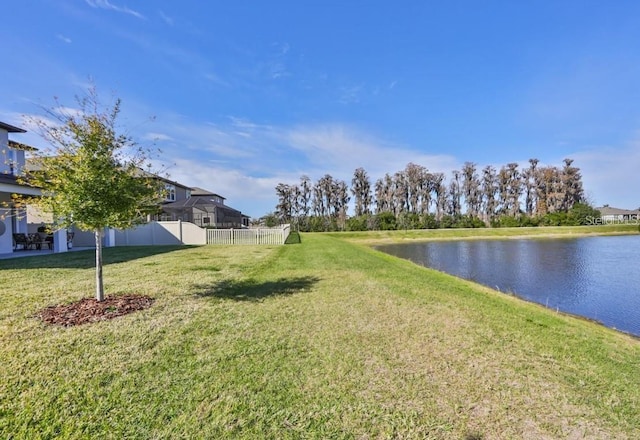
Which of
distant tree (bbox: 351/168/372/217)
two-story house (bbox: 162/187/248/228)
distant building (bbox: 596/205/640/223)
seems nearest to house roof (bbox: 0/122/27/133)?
two-story house (bbox: 162/187/248/228)

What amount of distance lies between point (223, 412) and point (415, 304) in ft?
14.4

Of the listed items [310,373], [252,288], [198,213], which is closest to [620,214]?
[198,213]

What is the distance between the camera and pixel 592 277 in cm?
1370

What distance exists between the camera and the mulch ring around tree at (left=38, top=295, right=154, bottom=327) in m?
4.84

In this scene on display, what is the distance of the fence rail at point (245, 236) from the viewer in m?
19.8

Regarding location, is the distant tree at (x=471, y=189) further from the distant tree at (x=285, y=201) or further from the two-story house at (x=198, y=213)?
the two-story house at (x=198, y=213)

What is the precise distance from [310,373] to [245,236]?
1713 cm

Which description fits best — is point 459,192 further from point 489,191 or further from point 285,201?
point 285,201

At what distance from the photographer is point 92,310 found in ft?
17.2

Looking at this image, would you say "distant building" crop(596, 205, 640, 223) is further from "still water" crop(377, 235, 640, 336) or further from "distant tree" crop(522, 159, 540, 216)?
"still water" crop(377, 235, 640, 336)

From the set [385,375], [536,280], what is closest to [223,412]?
[385,375]

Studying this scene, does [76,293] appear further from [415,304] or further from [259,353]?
[415,304]

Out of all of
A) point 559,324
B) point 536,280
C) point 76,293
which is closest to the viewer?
point 559,324

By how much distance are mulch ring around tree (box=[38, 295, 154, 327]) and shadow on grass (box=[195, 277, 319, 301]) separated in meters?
1.23
